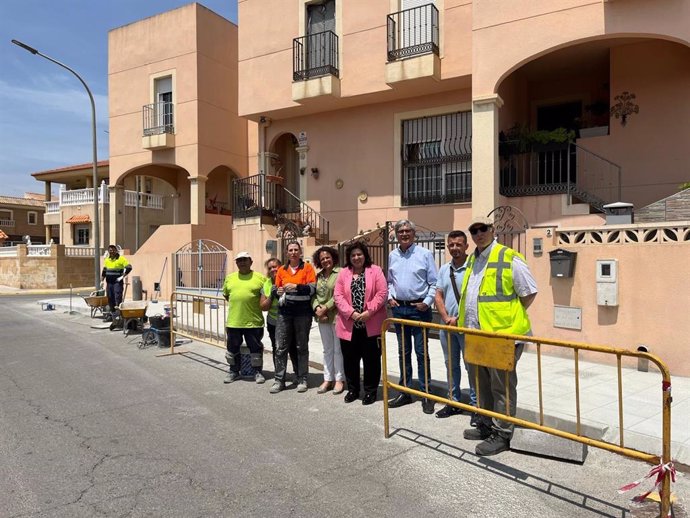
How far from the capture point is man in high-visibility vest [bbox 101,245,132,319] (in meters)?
12.0

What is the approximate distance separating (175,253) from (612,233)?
13881mm

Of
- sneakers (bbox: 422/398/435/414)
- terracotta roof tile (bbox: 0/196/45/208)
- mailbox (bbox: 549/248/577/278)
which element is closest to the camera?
sneakers (bbox: 422/398/435/414)

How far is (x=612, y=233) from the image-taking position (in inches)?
285

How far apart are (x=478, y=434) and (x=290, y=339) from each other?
8.82ft

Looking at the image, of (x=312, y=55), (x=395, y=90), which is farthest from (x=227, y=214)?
(x=395, y=90)

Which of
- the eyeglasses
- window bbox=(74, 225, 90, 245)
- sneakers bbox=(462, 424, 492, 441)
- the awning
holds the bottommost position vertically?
sneakers bbox=(462, 424, 492, 441)

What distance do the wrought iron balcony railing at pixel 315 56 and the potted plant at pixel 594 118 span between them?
6842mm

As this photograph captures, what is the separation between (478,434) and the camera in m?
4.65

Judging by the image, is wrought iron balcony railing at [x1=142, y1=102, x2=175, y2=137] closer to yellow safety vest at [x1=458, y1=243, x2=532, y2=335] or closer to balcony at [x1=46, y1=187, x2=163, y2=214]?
balcony at [x1=46, y1=187, x2=163, y2=214]

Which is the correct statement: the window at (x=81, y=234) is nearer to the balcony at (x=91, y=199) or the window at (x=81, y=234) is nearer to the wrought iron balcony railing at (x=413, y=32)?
the balcony at (x=91, y=199)

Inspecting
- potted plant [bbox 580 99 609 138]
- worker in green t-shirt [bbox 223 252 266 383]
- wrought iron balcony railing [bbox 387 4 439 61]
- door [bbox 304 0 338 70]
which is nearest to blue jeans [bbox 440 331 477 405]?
worker in green t-shirt [bbox 223 252 266 383]

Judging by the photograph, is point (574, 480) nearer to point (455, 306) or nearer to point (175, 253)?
point (455, 306)

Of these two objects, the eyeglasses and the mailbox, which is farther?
the mailbox

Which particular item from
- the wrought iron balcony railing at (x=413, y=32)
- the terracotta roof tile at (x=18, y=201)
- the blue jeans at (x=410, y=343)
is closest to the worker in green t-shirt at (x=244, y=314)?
the blue jeans at (x=410, y=343)
